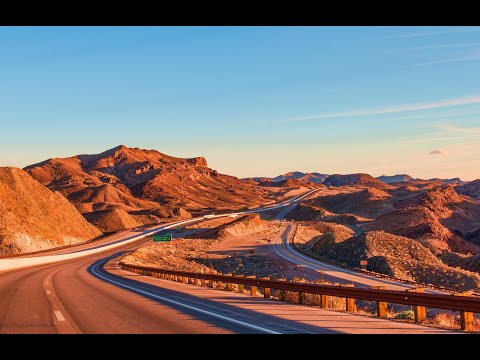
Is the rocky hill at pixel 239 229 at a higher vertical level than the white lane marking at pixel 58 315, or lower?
higher

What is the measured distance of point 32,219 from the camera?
322 ft

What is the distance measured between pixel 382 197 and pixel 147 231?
289 feet

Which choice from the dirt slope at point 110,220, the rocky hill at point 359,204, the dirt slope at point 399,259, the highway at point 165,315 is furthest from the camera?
the rocky hill at point 359,204

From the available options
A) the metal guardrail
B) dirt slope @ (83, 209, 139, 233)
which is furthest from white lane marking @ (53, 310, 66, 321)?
dirt slope @ (83, 209, 139, 233)

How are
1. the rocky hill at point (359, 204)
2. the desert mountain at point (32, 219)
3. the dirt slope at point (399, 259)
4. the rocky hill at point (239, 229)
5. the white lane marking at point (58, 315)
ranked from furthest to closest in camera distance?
the rocky hill at point (359, 204)
the rocky hill at point (239, 229)
the desert mountain at point (32, 219)
the dirt slope at point (399, 259)
the white lane marking at point (58, 315)

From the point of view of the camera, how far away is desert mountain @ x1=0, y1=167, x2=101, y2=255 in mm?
87056

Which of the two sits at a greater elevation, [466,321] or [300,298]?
[466,321]

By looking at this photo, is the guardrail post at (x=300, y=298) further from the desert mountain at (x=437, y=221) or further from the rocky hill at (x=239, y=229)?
the rocky hill at (x=239, y=229)

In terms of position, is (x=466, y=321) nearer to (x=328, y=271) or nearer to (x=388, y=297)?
(x=388, y=297)

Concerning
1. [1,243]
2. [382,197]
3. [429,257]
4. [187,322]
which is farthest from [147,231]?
[187,322]

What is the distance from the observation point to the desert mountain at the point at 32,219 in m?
87.1

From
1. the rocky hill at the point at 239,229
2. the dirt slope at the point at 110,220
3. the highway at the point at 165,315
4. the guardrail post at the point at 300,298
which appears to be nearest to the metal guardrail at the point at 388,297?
the guardrail post at the point at 300,298

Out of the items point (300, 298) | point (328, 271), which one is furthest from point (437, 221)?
Result: point (300, 298)
